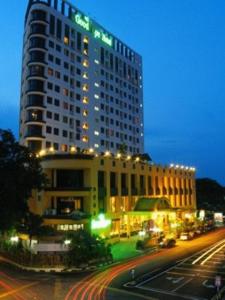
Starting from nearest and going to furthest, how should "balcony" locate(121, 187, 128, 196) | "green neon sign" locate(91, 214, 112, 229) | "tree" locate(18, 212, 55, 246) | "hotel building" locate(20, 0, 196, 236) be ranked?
"tree" locate(18, 212, 55, 246), "green neon sign" locate(91, 214, 112, 229), "hotel building" locate(20, 0, 196, 236), "balcony" locate(121, 187, 128, 196)

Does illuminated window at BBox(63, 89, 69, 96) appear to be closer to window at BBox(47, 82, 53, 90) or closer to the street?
window at BBox(47, 82, 53, 90)

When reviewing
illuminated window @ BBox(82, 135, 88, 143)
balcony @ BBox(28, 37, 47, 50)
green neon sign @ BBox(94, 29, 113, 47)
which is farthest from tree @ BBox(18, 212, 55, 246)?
green neon sign @ BBox(94, 29, 113, 47)

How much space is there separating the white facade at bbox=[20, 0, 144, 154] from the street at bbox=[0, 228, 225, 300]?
4822 cm

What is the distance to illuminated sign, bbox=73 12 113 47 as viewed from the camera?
101938mm

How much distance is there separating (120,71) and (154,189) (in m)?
50.6

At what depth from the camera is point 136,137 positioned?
392 feet

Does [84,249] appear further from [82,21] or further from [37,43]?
[82,21]

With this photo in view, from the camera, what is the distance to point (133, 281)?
3453 cm

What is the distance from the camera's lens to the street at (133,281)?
101 feet

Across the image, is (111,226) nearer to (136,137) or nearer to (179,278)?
(179,278)

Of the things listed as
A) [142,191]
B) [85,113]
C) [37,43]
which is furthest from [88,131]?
[142,191]

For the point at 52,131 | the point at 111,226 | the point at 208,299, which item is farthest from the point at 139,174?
the point at 208,299

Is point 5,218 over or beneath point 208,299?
over

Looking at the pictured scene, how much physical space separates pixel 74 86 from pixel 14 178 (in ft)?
182
